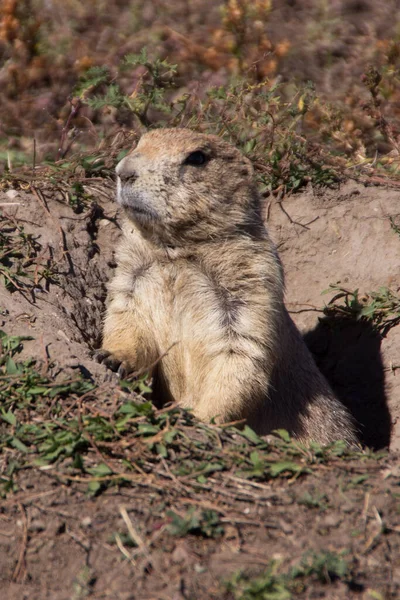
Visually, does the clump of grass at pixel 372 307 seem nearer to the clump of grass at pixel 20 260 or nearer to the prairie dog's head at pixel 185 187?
the prairie dog's head at pixel 185 187

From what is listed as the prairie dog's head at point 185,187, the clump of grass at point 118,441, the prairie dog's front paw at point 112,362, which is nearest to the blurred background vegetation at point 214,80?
the prairie dog's head at point 185,187

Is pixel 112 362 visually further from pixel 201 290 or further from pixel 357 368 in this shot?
pixel 357 368

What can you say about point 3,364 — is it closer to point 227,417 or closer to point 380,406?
point 227,417

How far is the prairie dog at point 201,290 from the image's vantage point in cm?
479

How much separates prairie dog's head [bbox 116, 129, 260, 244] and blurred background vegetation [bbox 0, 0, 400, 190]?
1.64m

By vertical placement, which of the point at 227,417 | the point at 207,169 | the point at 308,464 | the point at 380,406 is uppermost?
the point at 207,169

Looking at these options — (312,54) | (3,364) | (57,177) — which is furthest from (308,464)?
(312,54)

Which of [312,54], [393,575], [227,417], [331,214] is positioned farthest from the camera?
[312,54]

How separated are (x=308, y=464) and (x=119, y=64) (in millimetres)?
6370

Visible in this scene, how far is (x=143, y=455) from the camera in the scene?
3.79 m

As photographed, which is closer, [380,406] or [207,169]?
[207,169]

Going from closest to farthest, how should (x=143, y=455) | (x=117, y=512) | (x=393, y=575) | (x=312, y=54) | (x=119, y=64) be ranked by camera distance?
(x=393, y=575) < (x=117, y=512) < (x=143, y=455) < (x=119, y=64) < (x=312, y=54)

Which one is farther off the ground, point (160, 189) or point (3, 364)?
point (160, 189)

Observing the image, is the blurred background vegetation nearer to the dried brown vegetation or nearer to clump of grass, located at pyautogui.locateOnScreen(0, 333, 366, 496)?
the dried brown vegetation
